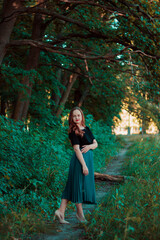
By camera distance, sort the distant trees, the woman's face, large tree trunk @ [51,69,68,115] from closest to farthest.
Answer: the woman's face, the distant trees, large tree trunk @ [51,69,68,115]

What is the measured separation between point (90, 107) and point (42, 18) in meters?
10.1

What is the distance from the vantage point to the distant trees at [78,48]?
822cm

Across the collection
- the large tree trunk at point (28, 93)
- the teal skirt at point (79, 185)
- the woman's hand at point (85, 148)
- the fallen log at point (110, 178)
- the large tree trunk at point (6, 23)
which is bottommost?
the fallen log at point (110, 178)

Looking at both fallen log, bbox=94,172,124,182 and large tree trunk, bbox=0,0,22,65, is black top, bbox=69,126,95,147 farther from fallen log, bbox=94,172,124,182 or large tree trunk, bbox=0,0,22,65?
large tree trunk, bbox=0,0,22,65

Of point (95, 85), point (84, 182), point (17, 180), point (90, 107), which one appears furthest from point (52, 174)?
point (90, 107)

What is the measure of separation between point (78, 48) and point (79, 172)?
784cm

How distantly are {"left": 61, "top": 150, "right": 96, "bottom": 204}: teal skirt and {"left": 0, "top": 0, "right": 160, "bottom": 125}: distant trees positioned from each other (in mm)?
4266

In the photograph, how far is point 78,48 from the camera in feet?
37.7

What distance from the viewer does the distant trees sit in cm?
822

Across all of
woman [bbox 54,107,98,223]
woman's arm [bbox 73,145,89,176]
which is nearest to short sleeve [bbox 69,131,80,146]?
woman [bbox 54,107,98,223]

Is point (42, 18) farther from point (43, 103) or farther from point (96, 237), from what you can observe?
point (96, 237)

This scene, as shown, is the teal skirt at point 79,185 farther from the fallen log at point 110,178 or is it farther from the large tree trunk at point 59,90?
the large tree trunk at point 59,90

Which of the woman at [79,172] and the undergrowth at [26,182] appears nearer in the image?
the undergrowth at [26,182]

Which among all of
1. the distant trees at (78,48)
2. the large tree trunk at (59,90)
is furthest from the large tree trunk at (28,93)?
the large tree trunk at (59,90)
